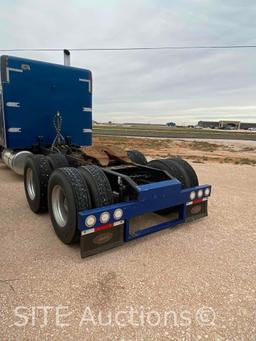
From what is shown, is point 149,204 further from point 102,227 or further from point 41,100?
point 41,100

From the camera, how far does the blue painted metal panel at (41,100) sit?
6023 millimetres

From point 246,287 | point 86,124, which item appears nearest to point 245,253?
point 246,287

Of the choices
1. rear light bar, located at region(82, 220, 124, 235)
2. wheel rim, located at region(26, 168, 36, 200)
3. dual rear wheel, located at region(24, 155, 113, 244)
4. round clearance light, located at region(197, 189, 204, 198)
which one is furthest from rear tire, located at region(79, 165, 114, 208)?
wheel rim, located at region(26, 168, 36, 200)

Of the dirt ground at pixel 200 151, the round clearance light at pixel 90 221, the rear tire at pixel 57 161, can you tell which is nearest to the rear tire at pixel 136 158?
the rear tire at pixel 57 161

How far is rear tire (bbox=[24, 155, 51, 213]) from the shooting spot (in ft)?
14.1

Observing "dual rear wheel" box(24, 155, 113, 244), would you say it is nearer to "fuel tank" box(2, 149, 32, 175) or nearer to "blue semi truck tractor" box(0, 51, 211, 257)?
"blue semi truck tractor" box(0, 51, 211, 257)

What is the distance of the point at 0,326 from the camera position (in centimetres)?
198

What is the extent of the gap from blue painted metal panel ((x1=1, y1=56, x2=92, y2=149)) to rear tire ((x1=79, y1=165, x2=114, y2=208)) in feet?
12.2

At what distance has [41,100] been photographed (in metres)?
6.44

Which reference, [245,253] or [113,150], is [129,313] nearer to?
[245,253]

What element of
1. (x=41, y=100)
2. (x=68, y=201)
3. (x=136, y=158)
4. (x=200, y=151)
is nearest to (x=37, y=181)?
(x=68, y=201)

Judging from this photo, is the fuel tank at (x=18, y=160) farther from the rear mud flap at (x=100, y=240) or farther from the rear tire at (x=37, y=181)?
the rear mud flap at (x=100, y=240)

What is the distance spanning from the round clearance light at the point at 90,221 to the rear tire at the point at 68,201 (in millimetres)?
271

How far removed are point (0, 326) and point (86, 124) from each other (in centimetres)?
600
